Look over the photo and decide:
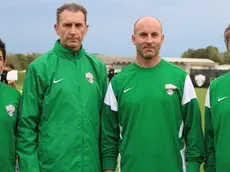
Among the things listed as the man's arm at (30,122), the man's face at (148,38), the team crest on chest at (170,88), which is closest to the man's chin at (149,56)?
the man's face at (148,38)

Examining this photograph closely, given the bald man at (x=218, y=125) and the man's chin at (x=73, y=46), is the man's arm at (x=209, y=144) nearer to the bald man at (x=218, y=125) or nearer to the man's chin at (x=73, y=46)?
the bald man at (x=218, y=125)

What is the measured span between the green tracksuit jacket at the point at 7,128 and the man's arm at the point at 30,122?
0.21ft

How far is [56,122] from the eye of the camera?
3.72 metres

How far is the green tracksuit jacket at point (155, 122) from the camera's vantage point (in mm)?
3730

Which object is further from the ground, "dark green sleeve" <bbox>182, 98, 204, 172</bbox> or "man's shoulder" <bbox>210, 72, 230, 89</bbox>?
"man's shoulder" <bbox>210, 72, 230, 89</bbox>

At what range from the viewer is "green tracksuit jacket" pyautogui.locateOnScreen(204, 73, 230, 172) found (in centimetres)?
352

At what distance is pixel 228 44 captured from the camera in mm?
3738

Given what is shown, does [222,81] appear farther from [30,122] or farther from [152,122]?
[30,122]

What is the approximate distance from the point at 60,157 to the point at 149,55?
1.27 meters

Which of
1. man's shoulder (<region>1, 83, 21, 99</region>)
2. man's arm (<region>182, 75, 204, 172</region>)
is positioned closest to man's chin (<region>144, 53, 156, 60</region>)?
man's arm (<region>182, 75, 204, 172</region>)

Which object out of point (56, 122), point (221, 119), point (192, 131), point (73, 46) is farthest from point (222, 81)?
point (56, 122)

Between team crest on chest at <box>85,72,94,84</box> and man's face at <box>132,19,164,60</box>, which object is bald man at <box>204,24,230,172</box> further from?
team crest on chest at <box>85,72,94,84</box>

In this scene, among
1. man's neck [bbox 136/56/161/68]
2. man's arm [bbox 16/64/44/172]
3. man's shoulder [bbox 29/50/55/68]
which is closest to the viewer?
man's arm [bbox 16/64/44/172]

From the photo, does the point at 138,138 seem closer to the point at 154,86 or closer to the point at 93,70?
the point at 154,86
